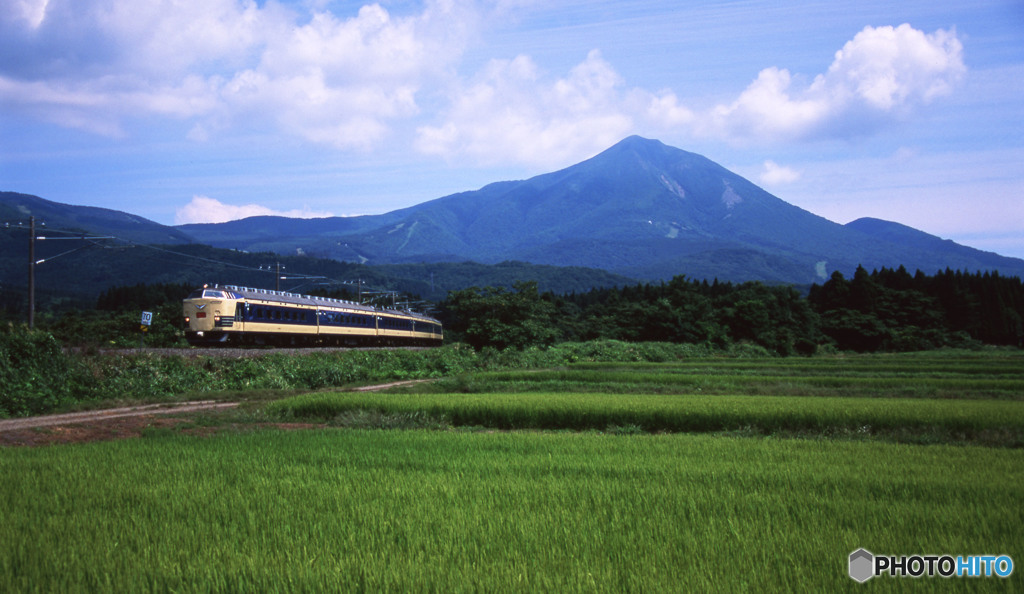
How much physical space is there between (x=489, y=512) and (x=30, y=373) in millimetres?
15858

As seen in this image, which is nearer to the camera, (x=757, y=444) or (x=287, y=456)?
(x=287, y=456)

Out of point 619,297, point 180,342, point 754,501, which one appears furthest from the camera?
point 619,297

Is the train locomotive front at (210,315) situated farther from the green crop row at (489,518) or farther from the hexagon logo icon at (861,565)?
the hexagon logo icon at (861,565)

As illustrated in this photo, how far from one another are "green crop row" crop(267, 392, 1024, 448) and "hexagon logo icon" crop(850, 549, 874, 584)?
9502 mm

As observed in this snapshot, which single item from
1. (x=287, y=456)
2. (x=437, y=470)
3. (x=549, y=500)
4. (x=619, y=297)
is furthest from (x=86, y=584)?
(x=619, y=297)

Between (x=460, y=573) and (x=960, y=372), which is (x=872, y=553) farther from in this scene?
(x=960, y=372)

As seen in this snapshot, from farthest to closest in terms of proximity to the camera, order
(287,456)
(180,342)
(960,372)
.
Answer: (180,342)
(960,372)
(287,456)

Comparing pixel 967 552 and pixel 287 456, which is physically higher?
pixel 967 552

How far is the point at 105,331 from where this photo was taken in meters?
36.0

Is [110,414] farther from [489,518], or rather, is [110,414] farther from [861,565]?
[861,565]

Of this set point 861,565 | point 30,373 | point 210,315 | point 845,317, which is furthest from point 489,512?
point 845,317

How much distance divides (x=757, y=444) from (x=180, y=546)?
8330 millimetres

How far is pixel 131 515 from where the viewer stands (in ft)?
19.0

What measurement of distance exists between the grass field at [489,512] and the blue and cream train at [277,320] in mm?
17534
